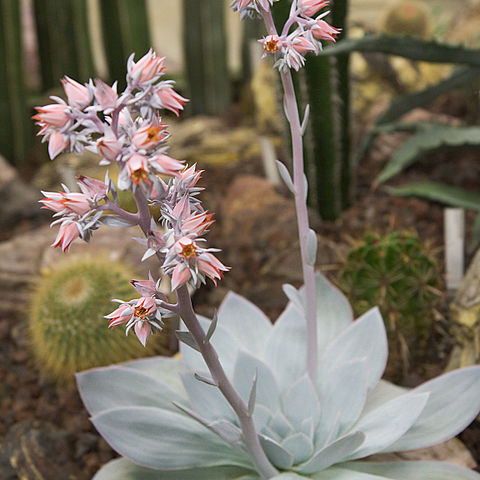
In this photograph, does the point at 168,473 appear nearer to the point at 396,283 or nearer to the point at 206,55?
the point at 396,283

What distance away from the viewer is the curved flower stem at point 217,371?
2.53 feet

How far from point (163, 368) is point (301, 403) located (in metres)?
0.36

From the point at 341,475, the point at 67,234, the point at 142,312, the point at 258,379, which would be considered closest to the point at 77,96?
the point at 67,234

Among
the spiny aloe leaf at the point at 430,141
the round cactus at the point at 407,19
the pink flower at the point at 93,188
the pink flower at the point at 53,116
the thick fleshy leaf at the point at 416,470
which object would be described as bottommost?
the thick fleshy leaf at the point at 416,470

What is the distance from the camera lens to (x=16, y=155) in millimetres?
3180

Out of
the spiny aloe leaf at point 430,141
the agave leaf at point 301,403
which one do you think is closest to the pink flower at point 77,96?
the agave leaf at point 301,403

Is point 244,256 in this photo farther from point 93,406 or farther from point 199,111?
point 199,111

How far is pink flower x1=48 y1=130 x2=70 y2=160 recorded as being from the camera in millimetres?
681

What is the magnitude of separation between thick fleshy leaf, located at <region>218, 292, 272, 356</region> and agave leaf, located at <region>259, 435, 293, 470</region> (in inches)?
13.4

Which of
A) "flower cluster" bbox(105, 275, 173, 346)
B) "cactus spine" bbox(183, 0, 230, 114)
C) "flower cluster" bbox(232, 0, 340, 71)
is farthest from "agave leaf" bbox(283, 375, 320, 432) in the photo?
"cactus spine" bbox(183, 0, 230, 114)

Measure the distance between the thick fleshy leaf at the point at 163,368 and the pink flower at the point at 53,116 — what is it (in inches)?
30.2

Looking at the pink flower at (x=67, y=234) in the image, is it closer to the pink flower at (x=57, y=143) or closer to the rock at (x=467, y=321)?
the pink flower at (x=57, y=143)

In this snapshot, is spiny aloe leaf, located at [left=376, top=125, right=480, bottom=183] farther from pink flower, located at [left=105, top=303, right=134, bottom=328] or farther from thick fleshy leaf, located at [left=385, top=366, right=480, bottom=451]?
pink flower, located at [left=105, top=303, right=134, bottom=328]

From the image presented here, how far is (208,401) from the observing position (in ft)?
3.89
